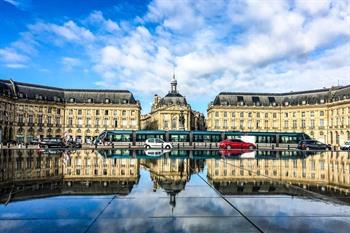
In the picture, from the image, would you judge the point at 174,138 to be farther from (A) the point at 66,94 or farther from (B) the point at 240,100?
(B) the point at 240,100

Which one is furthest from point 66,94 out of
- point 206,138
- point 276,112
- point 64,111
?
point 276,112

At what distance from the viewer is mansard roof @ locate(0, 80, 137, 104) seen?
346 ft

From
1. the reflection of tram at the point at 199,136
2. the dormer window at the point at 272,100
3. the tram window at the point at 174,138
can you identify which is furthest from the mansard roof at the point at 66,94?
the tram window at the point at 174,138

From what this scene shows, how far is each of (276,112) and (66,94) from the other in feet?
241

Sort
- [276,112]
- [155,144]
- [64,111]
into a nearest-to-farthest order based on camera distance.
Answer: [155,144], [64,111], [276,112]

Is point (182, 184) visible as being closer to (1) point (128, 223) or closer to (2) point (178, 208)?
(2) point (178, 208)

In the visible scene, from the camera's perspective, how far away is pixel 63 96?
118250 mm

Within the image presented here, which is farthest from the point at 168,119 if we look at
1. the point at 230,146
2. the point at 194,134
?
the point at 230,146

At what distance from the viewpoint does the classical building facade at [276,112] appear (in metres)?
115

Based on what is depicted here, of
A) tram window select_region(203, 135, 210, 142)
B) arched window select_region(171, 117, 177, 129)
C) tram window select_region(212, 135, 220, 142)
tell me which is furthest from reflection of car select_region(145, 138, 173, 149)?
arched window select_region(171, 117, 177, 129)

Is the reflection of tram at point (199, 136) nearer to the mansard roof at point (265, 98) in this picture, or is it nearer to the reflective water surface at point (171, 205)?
the reflective water surface at point (171, 205)

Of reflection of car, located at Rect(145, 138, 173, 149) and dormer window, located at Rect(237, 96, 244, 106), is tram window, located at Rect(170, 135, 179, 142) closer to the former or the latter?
A: reflection of car, located at Rect(145, 138, 173, 149)

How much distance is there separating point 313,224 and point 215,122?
120m

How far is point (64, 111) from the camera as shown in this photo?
116 metres
